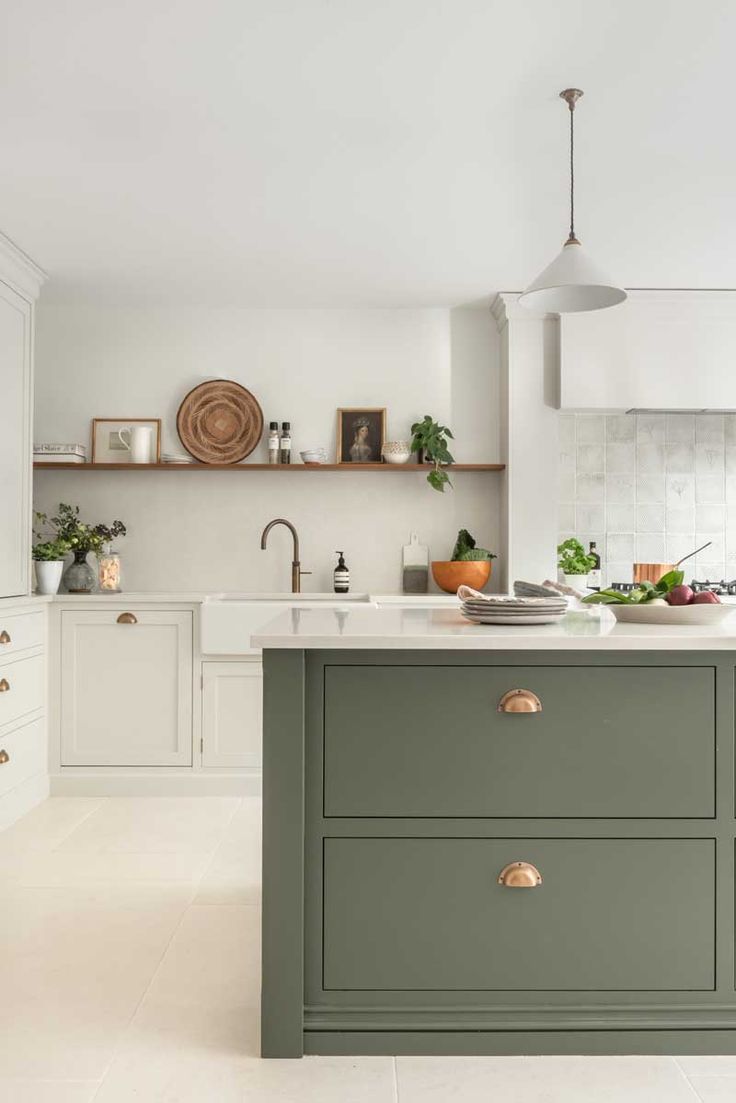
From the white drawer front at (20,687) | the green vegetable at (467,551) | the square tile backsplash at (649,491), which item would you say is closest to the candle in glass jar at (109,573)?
the white drawer front at (20,687)

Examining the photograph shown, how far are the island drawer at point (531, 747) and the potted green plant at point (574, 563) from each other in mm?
2619

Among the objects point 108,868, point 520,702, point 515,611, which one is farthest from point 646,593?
point 108,868

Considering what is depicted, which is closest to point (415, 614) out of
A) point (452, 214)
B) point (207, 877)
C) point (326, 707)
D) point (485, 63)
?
point (326, 707)

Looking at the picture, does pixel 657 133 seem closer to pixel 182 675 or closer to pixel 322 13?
pixel 322 13

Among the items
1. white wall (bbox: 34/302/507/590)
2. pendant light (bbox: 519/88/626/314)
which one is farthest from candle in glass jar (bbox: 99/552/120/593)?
pendant light (bbox: 519/88/626/314)

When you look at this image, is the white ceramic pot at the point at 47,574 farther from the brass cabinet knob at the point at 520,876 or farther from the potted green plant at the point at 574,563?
the brass cabinet knob at the point at 520,876

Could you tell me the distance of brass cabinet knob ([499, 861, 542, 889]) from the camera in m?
2.01

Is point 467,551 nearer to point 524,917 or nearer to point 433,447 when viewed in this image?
point 433,447

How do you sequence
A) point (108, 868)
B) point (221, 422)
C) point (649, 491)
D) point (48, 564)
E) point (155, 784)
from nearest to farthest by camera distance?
point (108, 868) < point (155, 784) < point (48, 564) < point (221, 422) < point (649, 491)

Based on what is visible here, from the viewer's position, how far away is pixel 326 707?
6.68 feet

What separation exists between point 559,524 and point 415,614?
8.27ft

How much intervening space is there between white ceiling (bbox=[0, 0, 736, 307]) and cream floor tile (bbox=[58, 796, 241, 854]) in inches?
95.7

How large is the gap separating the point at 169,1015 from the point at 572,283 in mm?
2138

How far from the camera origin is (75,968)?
2453 mm
